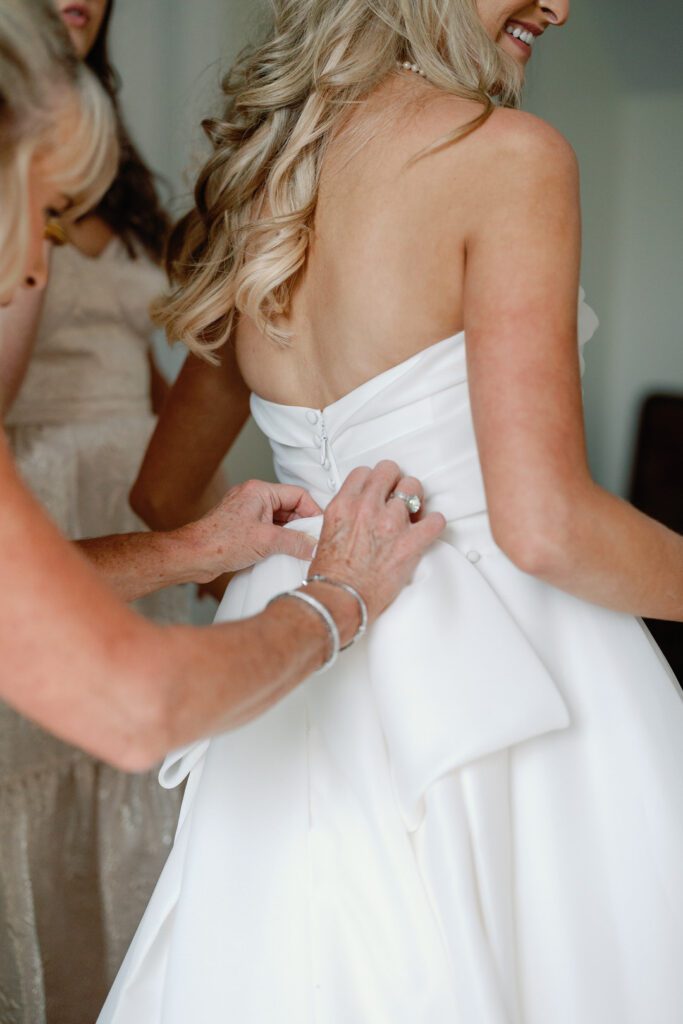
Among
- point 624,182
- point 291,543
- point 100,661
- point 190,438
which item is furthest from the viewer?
point 624,182

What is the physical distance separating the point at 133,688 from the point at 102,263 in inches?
62.6

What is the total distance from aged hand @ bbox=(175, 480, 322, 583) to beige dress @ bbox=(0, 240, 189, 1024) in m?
0.75

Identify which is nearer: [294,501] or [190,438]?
[294,501]

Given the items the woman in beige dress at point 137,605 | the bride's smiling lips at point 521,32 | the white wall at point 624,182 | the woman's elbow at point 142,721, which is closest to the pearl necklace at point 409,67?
the bride's smiling lips at point 521,32

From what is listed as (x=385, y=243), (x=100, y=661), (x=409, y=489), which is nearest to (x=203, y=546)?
(x=409, y=489)

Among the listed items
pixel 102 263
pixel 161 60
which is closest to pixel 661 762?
pixel 102 263

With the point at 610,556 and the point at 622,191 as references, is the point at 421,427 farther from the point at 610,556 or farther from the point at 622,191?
the point at 622,191

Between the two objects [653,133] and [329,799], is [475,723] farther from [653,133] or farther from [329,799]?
[653,133]

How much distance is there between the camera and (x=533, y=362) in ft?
3.21

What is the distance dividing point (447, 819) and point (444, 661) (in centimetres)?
15

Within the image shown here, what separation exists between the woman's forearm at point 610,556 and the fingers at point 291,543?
1.06 feet

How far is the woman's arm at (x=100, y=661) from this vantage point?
78 centimetres

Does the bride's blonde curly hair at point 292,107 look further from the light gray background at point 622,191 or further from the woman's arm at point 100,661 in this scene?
the light gray background at point 622,191

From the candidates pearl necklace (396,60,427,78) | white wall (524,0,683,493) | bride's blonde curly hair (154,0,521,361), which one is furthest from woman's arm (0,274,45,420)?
white wall (524,0,683,493)
